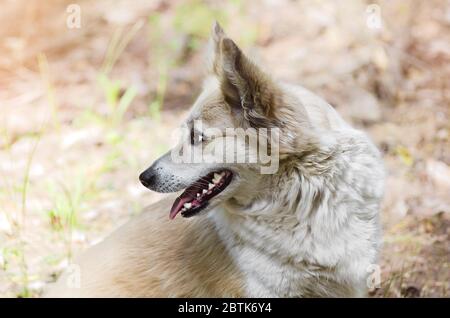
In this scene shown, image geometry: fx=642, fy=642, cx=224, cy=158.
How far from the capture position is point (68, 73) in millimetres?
5398

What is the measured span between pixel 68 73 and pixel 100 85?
361 millimetres

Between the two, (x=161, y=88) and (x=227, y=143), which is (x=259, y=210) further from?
(x=161, y=88)

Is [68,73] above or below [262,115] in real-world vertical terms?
above

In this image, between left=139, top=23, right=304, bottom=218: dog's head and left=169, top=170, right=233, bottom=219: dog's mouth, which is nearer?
left=139, top=23, right=304, bottom=218: dog's head

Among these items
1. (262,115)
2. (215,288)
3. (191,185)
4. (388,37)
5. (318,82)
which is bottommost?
(215,288)

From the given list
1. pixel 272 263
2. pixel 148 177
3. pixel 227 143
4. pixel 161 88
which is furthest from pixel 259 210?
pixel 161 88

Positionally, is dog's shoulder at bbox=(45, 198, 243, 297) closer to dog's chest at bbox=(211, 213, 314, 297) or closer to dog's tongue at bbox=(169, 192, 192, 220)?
dog's chest at bbox=(211, 213, 314, 297)

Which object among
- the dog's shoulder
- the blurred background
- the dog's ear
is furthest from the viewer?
the blurred background

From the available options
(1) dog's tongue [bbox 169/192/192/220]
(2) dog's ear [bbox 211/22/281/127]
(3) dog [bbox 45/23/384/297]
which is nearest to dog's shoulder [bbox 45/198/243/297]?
(3) dog [bbox 45/23/384/297]

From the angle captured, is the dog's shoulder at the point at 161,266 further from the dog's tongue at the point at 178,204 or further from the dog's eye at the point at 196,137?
the dog's eye at the point at 196,137

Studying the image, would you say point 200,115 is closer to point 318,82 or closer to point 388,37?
point 318,82

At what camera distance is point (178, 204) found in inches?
112

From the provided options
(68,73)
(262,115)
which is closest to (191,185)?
(262,115)

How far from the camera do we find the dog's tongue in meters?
2.83
